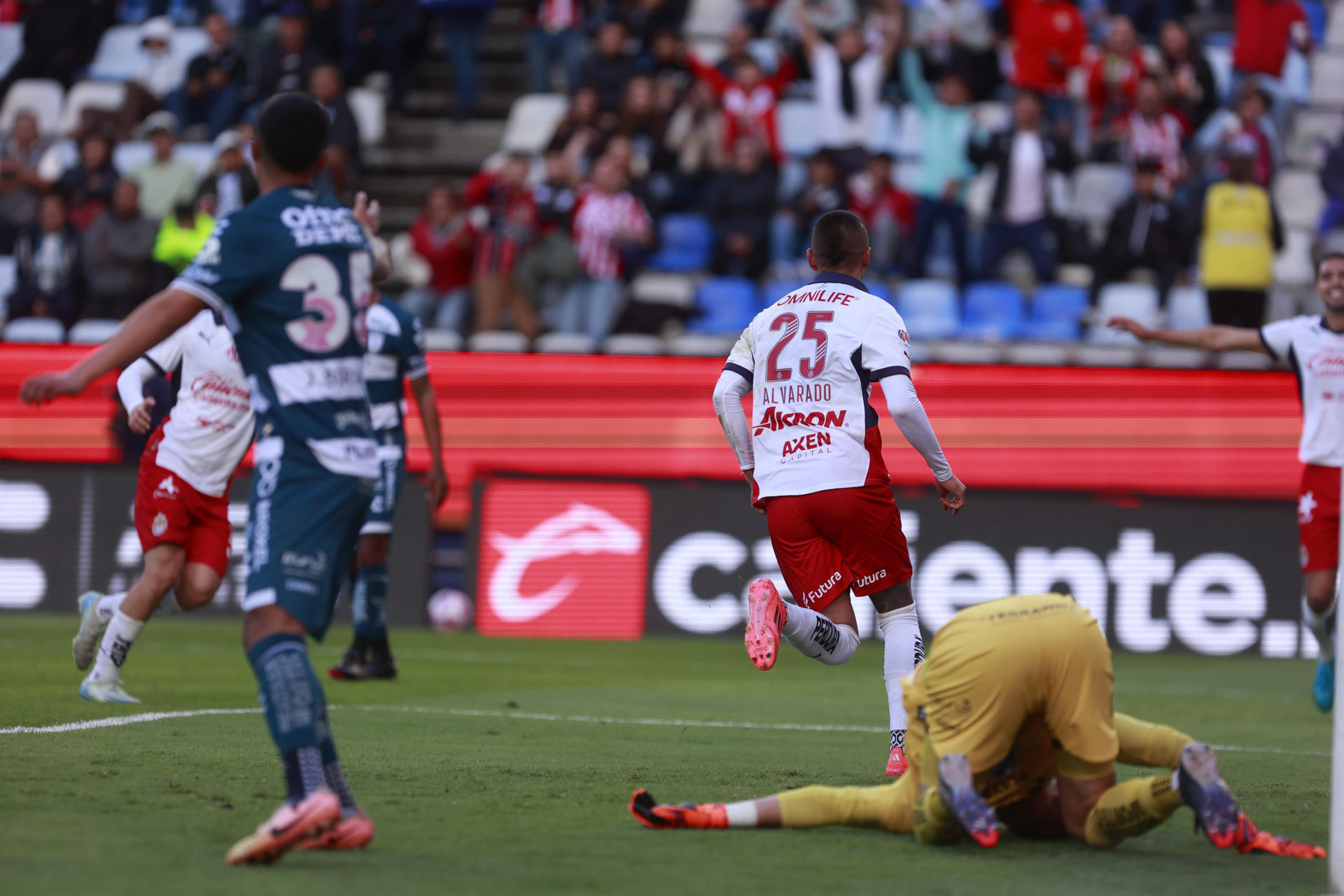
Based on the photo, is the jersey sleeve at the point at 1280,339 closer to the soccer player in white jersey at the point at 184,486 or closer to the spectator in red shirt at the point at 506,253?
the soccer player in white jersey at the point at 184,486

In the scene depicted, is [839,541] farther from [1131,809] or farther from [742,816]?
[1131,809]

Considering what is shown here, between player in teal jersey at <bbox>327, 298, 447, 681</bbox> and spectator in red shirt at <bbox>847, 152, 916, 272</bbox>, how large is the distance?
26.8 feet

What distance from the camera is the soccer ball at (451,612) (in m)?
14.6

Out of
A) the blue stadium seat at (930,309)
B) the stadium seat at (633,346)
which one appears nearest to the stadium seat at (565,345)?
the stadium seat at (633,346)

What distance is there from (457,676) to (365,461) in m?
6.03

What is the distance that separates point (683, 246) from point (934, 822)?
523 inches

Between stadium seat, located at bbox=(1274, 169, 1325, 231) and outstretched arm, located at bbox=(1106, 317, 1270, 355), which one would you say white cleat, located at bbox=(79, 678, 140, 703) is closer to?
outstretched arm, located at bbox=(1106, 317, 1270, 355)

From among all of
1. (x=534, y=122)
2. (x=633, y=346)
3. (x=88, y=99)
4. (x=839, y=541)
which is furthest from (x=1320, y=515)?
(x=88, y=99)

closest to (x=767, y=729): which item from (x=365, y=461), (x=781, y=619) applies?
(x=781, y=619)

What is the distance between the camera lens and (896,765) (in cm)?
663

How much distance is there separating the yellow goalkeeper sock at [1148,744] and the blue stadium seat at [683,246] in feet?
42.4

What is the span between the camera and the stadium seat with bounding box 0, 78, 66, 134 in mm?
21047

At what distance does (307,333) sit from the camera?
489cm

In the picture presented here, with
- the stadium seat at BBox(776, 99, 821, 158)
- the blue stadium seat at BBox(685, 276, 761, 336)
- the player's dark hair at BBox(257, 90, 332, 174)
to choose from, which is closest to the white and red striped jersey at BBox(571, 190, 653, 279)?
the blue stadium seat at BBox(685, 276, 761, 336)
